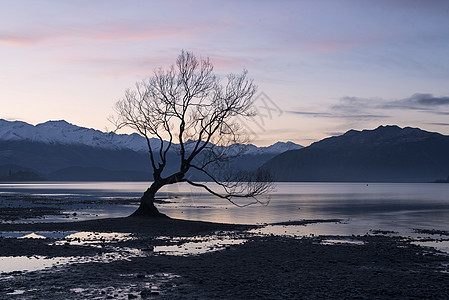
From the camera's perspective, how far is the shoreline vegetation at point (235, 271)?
18.0 m

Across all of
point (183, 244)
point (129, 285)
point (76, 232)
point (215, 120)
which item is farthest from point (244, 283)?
point (215, 120)

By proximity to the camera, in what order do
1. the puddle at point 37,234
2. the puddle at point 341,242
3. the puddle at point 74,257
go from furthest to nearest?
the puddle at point 37,234 < the puddle at point 341,242 < the puddle at point 74,257

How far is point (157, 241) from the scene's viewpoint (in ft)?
112

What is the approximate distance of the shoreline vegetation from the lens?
17987 millimetres

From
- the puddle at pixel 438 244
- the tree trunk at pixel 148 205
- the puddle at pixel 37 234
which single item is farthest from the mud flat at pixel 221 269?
the tree trunk at pixel 148 205

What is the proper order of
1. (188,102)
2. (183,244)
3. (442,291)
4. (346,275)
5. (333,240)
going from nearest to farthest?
(442,291), (346,275), (183,244), (333,240), (188,102)

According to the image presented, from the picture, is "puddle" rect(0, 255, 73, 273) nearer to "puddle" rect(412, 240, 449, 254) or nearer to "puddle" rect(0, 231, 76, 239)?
"puddle" rect(0, 231, 76, 239)

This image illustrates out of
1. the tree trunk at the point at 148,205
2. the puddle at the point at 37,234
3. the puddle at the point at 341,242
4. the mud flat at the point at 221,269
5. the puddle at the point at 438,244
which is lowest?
the puddle at the point at 37,234

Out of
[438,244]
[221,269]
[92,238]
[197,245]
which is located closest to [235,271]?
[221,269]

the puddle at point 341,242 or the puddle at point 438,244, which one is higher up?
the puddle at point 341,242

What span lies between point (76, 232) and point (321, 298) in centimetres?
2744

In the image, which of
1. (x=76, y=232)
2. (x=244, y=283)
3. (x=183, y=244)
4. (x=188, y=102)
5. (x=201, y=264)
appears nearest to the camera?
(x=244, y=283)

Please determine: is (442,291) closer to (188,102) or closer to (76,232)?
(76,232)

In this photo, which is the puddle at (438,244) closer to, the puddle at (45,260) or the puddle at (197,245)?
the puddle at (197,245)
